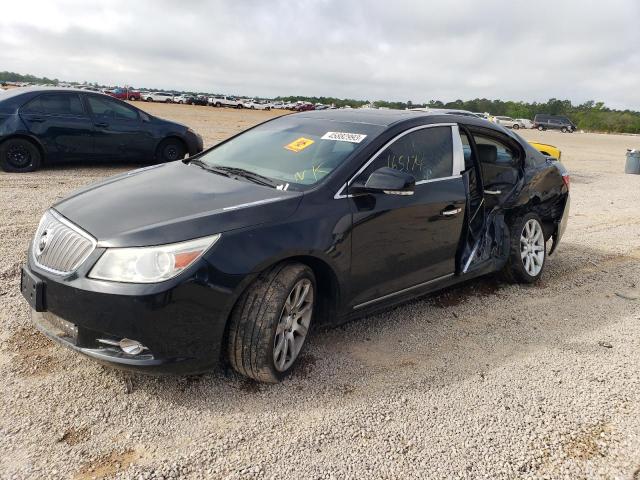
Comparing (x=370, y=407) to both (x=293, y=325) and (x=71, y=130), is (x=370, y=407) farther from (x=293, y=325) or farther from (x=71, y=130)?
(x=71, y=130)

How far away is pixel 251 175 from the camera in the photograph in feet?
12.4

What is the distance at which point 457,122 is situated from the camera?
4.65m

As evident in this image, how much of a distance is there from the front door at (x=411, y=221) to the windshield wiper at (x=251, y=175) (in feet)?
1.83

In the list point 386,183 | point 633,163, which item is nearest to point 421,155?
point 386,183

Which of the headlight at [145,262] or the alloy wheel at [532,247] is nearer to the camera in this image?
the headlight at [145,262]

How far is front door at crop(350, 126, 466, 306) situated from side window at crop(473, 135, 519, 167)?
0.83 metres

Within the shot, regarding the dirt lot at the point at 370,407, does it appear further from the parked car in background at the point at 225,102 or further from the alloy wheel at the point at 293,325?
the parked car in background at the point at 225,102

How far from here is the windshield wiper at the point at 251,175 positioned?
3.58 meters

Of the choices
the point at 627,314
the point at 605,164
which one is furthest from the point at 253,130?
the point at 605,164

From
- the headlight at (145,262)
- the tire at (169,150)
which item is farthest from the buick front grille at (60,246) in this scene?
the tire at (169,150)

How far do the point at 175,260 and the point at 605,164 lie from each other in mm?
20478

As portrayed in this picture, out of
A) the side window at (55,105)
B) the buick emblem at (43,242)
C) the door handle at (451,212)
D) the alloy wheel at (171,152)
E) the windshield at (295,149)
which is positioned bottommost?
the buick emblem at (43,242)

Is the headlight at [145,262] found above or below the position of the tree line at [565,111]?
below

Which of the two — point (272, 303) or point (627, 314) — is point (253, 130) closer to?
point (272, 303)
